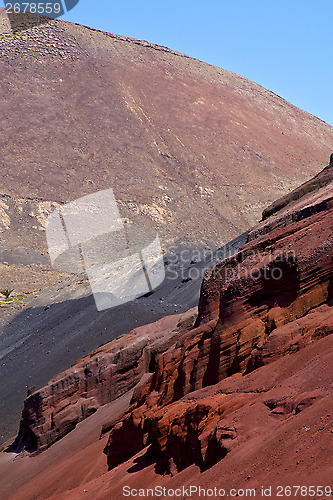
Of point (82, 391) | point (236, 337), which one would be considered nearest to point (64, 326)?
point (82, 391)

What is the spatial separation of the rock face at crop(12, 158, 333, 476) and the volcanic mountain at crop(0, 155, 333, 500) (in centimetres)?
2

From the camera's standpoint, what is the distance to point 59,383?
17828 millimetres

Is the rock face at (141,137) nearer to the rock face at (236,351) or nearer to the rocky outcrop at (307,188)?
the rocky outcrop at (307,188)

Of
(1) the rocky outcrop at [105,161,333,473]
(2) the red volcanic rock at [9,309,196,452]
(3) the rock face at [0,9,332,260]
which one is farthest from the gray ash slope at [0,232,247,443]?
(3) the rock face at [0,9,332,260]

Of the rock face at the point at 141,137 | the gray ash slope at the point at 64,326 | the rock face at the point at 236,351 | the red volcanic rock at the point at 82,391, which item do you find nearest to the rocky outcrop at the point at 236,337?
the rock face at the point at 236,351

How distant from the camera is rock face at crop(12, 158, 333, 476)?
7926 mm

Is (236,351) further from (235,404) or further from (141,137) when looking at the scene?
(141,137)

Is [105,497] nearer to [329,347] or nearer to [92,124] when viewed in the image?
[329,347]

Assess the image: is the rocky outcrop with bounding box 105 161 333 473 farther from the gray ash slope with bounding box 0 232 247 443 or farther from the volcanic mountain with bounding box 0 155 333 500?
the gray ash slope with bounding box 0 232 247 443


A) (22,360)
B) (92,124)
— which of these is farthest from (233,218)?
(22,360)

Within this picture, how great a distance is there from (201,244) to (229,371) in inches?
1751

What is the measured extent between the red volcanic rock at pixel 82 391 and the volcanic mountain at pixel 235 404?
6.5 inches

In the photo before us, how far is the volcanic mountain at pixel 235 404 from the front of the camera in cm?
634

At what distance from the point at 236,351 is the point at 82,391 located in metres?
9.11
